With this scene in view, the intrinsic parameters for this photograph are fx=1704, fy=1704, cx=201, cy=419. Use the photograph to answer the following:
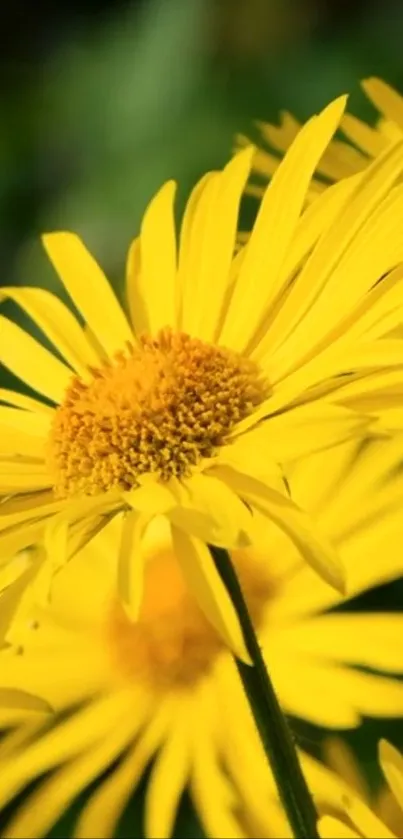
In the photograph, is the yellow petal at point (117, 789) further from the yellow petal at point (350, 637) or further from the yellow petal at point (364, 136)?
the yellow petal at point (364, 136)

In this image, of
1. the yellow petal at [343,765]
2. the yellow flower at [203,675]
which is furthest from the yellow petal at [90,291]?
the yellow petal at [343,765]

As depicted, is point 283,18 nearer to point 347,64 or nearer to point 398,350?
point 347,64

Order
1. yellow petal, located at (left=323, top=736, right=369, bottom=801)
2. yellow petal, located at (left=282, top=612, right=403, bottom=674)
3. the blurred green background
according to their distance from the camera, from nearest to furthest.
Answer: yellow petal, located at (left=323, top=736, right=369, bottom=801) < yellow petal, located at (left=282, top=612, right=403, bottom=674) < the blurred green background

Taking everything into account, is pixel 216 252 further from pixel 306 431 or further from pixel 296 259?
pixel 306 431

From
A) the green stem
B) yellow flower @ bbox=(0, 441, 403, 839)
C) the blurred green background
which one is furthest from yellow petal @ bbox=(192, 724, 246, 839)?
the blurred green background

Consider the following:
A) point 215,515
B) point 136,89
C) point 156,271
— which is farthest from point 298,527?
point 136,89

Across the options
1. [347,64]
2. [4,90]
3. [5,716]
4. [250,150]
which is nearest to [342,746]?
[5,716]

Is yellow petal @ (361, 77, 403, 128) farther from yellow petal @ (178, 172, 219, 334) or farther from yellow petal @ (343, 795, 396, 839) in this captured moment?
yellow petal @ (343, 795, 396, 839)
